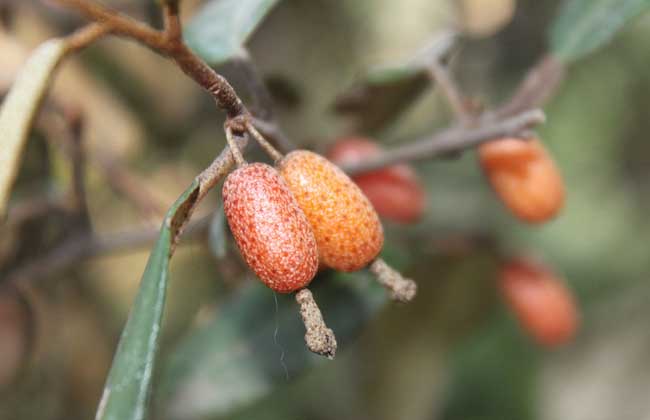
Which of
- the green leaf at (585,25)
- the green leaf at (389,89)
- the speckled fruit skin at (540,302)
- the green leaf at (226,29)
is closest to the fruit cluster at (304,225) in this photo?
the green leaf at (226,29)

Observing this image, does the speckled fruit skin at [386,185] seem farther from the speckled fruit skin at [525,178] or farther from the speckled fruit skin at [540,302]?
the speckled fruit skin at [540,302]

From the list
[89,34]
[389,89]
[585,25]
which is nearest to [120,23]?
[89,34]

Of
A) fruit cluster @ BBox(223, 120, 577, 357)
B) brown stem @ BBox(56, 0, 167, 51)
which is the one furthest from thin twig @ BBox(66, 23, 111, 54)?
fruit cluster @ BBox(223, 120, 577, 357)

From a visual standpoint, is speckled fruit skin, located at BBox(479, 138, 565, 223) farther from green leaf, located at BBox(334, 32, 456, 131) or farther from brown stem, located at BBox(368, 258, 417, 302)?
brown stem, located at BBox(368, 258, 417, 302)

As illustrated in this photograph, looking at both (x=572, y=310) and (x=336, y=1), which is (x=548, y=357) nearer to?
(x=572, y=310)

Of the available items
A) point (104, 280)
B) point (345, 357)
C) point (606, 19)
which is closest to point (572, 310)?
point (345, 357)
